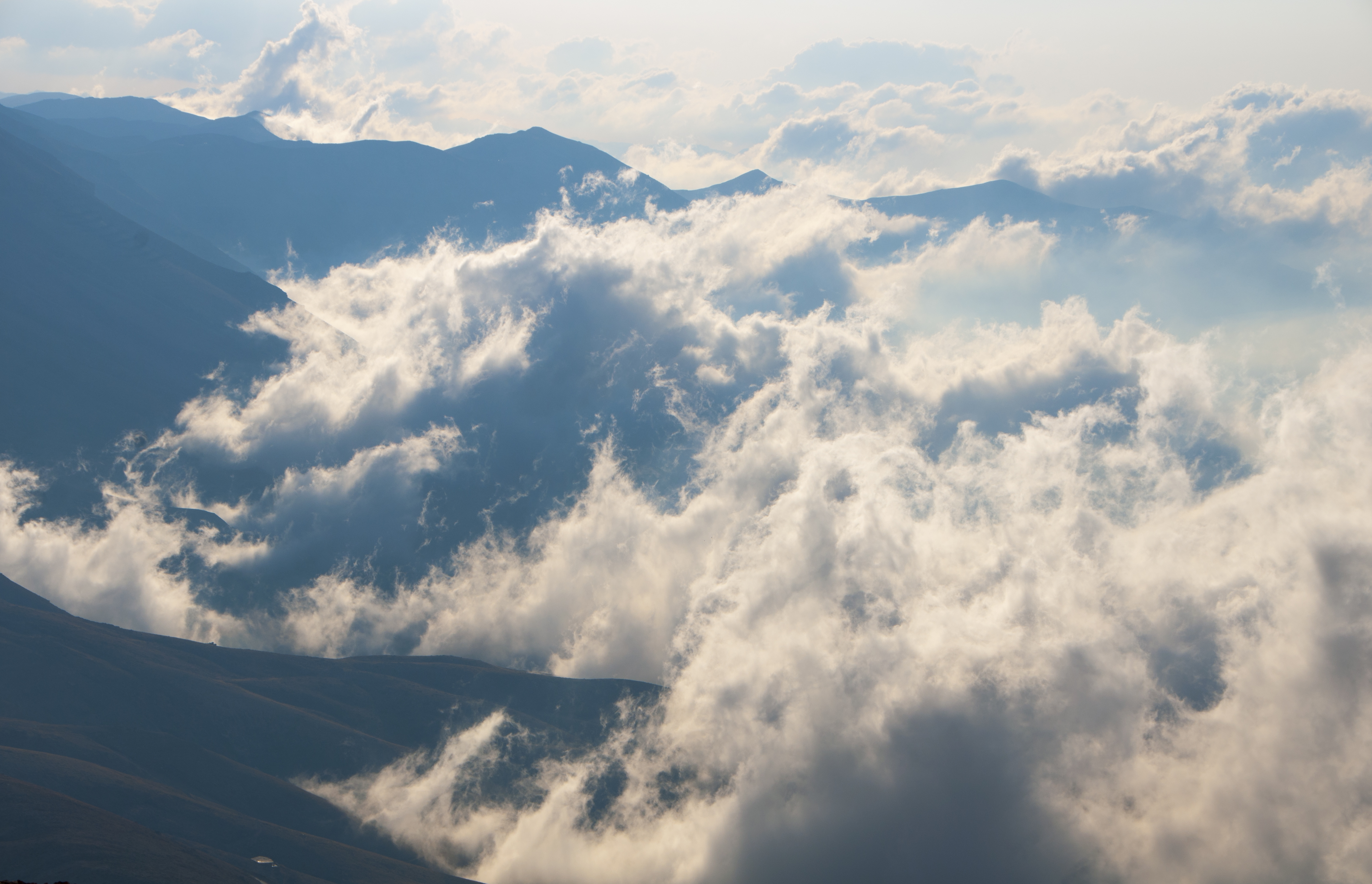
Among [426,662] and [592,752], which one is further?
[426,662]

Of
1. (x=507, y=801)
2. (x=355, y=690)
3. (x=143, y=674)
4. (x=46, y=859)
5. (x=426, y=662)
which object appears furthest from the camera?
(x=426, y=662)

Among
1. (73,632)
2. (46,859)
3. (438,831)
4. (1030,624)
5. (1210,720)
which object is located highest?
(1030,624)

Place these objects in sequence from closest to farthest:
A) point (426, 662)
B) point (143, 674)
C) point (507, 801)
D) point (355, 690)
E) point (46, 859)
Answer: point (46, 859) < point (143, 674) < point (507, 801) < point (355, 690) < point (426, 662)

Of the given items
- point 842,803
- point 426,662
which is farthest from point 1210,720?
point 426,662

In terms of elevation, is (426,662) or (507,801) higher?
(426,662)

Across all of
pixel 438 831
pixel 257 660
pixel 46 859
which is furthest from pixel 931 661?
pixel 46 859

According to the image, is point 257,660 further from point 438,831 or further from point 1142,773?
point 1142,773
